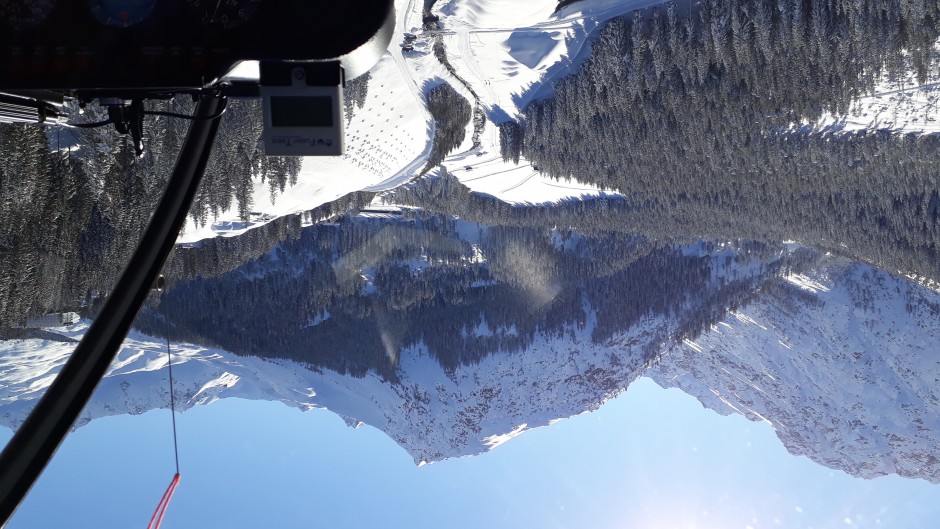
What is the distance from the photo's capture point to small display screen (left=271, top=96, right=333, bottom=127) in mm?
4344

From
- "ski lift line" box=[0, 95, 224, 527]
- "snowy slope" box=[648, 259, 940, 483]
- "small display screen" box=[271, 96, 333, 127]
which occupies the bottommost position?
"snowy slope" box=[648, 259, 940, 483]

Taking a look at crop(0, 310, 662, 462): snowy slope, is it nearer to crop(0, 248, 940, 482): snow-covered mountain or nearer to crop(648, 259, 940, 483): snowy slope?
crop(0, 248, 940, 482): snow-covered mountain

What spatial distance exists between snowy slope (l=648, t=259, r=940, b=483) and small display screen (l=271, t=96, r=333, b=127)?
4333 centimetres

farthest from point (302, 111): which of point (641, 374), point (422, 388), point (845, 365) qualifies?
point (845, 365)

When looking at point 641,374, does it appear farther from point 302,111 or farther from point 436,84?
point 302,111

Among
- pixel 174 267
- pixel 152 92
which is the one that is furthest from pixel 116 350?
pixel 174 267

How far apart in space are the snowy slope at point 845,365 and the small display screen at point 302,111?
4333cm

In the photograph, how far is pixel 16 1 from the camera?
401 cm

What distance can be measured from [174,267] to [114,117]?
82.8 ft

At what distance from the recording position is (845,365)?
4844cm

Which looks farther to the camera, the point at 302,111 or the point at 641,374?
the point at 641,374

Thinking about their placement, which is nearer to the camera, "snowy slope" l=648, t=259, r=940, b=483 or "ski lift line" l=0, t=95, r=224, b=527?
"ski lift line" l=0, t=95, r=224, b=527

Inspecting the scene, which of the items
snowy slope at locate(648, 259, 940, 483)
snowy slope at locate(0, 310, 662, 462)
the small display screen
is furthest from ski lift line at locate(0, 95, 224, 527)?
snowy slope at locate(648, 259, 940, 483)

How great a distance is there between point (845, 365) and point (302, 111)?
53.9 meters
